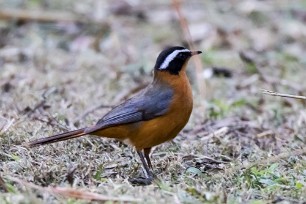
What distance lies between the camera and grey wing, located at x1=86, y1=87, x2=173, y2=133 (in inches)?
237

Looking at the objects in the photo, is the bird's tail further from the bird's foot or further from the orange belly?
the bird's foot

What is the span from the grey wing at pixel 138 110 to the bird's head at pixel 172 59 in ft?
0.76

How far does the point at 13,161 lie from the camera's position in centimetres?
579

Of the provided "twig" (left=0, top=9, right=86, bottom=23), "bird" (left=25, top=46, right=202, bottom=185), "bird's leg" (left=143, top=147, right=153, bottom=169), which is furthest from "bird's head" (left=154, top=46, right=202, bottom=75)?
"twig" (left=0, top=9, right=86, bottom=23)

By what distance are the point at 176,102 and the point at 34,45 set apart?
501 centimetres

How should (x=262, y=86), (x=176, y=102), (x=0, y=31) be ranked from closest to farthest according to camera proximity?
(x=176, y=102) < (x=262, y=86) < (x=0, y=31)

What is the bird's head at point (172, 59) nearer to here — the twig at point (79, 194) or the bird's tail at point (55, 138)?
the bird's tail at point (55, 138)

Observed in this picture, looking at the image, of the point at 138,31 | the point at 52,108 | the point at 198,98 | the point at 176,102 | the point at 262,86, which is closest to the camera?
the point at 176,102

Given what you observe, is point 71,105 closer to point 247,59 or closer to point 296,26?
point 247,59

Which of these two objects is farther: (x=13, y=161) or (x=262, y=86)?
(x=262, y=86)

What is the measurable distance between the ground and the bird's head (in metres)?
0.70

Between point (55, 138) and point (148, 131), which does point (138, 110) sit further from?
point (55, 138)

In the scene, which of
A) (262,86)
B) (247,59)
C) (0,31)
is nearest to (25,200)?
(262,86)

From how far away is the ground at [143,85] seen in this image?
5.47m
